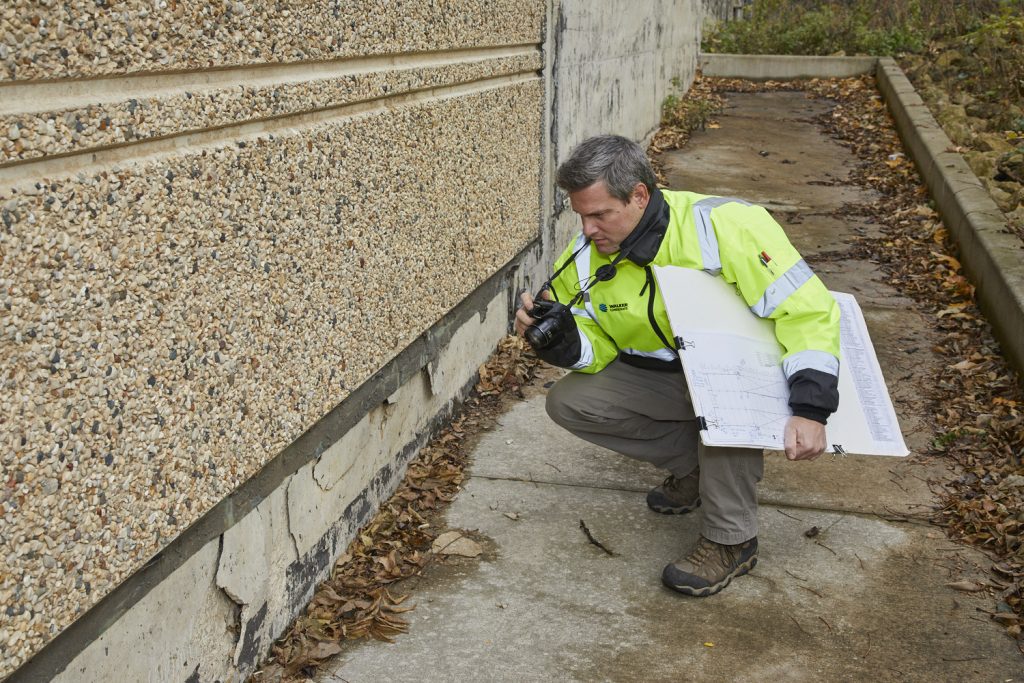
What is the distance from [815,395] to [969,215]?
4.12 m

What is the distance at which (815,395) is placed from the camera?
9.62 ft

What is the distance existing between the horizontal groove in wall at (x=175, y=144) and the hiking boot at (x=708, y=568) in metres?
1.74

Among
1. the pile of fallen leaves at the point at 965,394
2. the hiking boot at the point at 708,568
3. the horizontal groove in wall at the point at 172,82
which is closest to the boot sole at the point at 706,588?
the hiking boot at the point at 708,568

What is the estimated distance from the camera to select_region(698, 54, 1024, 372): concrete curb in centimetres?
504

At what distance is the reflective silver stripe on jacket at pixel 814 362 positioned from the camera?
296 centimetres

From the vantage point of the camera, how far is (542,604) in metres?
3.17

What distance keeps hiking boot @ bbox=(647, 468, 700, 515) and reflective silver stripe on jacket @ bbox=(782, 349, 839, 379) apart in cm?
80

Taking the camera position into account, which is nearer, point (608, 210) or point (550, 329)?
point (608, 210)

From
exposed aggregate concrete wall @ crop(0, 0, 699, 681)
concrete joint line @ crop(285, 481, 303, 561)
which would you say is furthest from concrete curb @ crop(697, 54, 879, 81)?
concrete joint line @ crop(285, 481, 303, 561)

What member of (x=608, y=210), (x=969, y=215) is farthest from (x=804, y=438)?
(x=969, y=215)

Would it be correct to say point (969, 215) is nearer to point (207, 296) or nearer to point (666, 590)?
point (666, 590)

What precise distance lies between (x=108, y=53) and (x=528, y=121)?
10.4 feet

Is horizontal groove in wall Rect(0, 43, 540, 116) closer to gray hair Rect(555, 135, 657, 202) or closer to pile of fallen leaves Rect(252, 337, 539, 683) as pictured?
gray hair Rect(555, 135, 657, 202)

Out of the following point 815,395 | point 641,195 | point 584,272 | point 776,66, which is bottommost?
point 776,66
